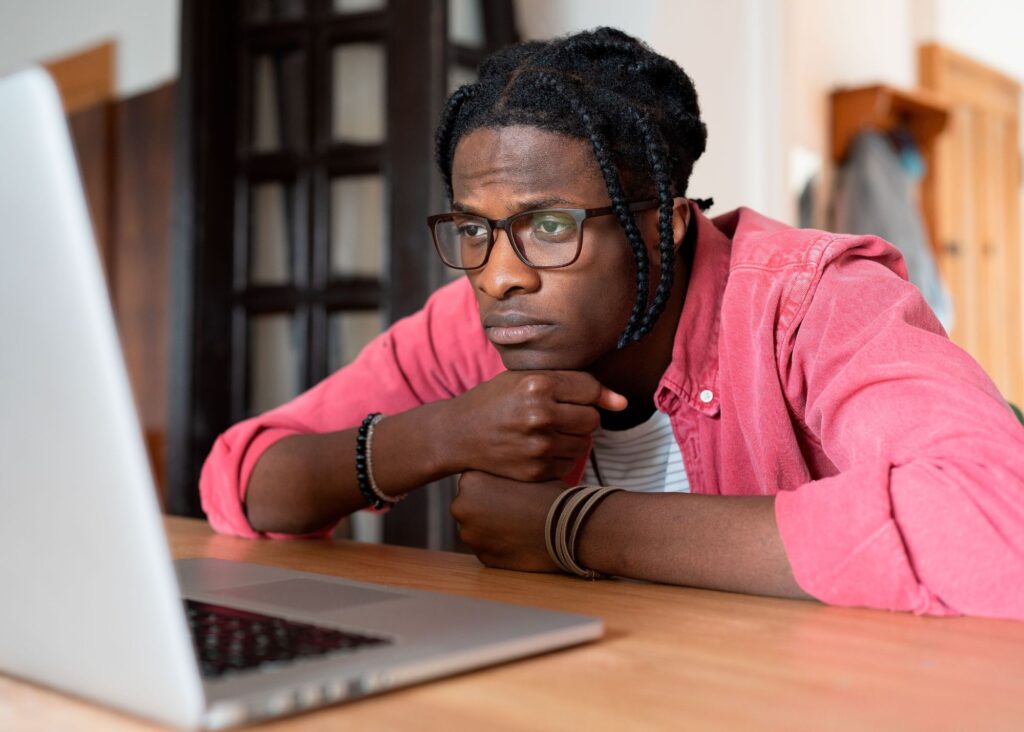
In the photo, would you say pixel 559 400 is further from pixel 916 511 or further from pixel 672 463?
pixel 916 511

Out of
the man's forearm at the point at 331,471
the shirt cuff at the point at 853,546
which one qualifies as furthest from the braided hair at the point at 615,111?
the shirt cuff at the point at 853,546

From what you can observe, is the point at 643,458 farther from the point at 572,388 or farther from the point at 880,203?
the point at 880,203

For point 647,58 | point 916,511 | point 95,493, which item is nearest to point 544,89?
point 647,58

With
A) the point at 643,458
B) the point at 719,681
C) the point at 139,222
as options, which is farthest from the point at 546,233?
the point at 139,222

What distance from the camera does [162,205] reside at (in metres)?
3.29

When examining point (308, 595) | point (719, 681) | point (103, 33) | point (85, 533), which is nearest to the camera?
point (85, 533)

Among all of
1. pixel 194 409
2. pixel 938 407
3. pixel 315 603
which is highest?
pixel 938 407

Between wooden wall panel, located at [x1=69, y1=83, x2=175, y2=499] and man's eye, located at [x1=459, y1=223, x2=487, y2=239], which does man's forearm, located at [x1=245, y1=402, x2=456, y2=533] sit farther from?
wooden wall panel, located at [x1=69, y1=83, x2=175, y2=499]

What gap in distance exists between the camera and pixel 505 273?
3.86 ft

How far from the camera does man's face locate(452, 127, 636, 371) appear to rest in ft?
3.85

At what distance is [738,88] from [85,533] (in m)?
2.36

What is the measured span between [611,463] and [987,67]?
4.40m

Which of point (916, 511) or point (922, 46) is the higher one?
point (922, 46)

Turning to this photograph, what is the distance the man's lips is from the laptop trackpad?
413mm
